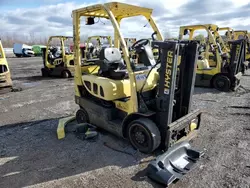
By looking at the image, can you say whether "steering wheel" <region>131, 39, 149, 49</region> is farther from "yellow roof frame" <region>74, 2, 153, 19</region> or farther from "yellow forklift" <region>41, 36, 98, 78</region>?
"yellow forklift" <region>41, 36, 98, 78</region>

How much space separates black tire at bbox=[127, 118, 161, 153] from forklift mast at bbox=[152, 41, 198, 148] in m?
0.14

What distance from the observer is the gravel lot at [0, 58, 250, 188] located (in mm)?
3016

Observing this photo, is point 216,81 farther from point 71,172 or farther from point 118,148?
point 71,172

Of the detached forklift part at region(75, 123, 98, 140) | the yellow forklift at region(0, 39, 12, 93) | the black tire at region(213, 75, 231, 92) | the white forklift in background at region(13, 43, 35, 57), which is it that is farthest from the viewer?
the white forklift in background at region(13, 43, 35, 57)

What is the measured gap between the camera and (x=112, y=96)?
3.78 meters

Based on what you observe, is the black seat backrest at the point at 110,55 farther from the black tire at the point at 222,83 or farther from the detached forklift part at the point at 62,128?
the black tire at the point at 222,83

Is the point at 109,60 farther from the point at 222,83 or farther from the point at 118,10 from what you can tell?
the point at 222,83

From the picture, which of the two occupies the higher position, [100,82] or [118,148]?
[100,82]

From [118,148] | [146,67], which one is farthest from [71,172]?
[146,67]

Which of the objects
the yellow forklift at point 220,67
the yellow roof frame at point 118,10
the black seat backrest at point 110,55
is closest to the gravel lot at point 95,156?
the black seat backrest at point 110,55

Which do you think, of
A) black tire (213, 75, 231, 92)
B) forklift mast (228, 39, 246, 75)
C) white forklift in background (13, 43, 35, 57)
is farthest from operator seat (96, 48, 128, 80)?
white forklift in background (13, 43, 35, 57)

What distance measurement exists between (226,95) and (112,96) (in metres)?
5.34

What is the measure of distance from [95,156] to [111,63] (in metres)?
1.69

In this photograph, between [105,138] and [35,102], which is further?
[35,102]
